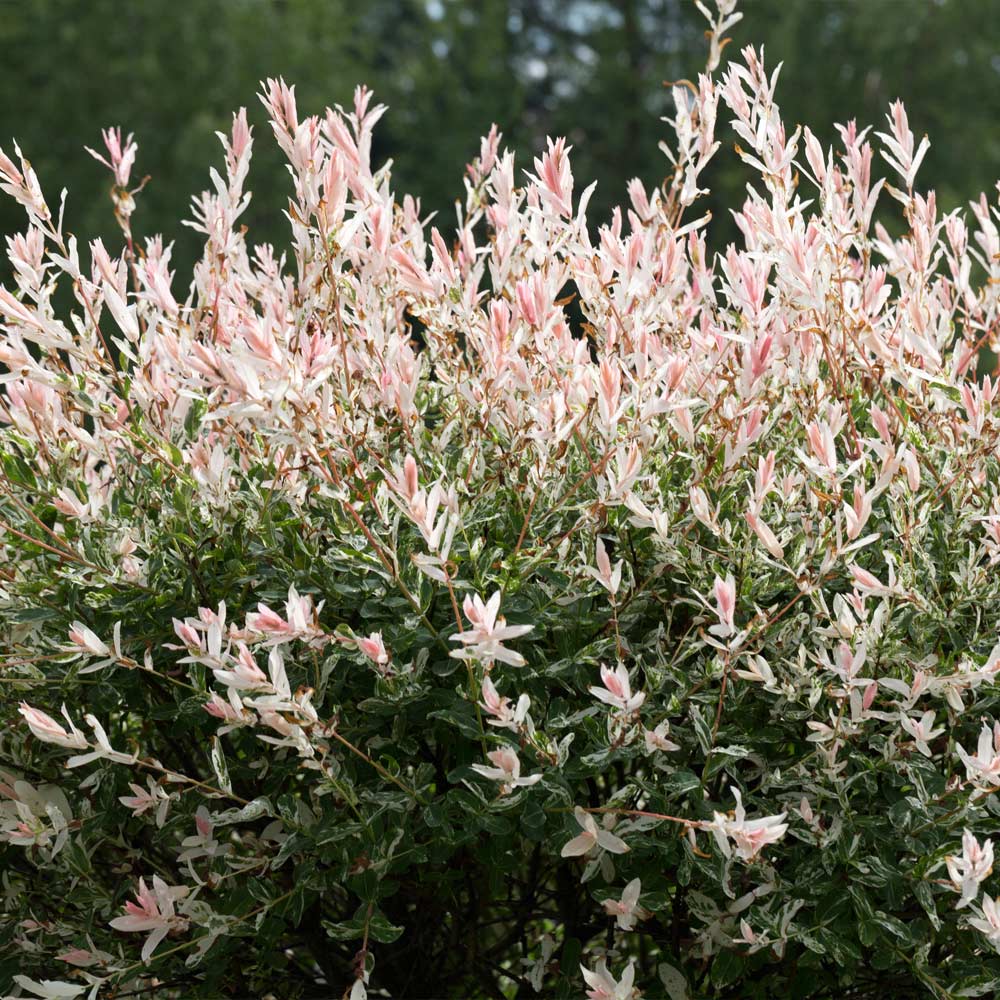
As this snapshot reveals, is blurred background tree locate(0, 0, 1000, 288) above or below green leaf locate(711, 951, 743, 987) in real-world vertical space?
above

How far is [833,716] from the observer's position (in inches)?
82.4

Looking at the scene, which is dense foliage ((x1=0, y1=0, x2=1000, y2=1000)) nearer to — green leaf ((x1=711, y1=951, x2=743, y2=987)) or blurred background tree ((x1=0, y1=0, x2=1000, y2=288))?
green leaf ((x1=711, y1=951, x2=743, y2=987))

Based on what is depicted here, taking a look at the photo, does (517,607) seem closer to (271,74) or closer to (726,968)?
(726,968)

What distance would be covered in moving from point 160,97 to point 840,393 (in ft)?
51.7

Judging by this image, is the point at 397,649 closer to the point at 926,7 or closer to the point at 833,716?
the point at 833,716

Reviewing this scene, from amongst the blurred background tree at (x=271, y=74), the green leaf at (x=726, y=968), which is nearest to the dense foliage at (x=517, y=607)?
the green leaf at (x=726, y=968)

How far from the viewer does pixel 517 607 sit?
82.0 inches

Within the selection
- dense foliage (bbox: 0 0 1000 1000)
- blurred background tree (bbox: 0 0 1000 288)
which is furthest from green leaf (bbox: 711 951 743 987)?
blurred background tree (bbox: 0 0 1000 288)

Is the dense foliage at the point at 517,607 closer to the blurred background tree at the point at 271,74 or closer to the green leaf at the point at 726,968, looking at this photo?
the green leaf at the point at 726,968

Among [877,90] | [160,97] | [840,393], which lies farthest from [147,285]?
[877,90]

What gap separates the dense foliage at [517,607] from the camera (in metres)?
2.03

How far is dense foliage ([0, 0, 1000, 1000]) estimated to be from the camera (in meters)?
2.03

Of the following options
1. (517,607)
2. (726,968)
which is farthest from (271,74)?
(726,968)

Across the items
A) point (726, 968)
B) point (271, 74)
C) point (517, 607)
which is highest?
point (271, 74)
